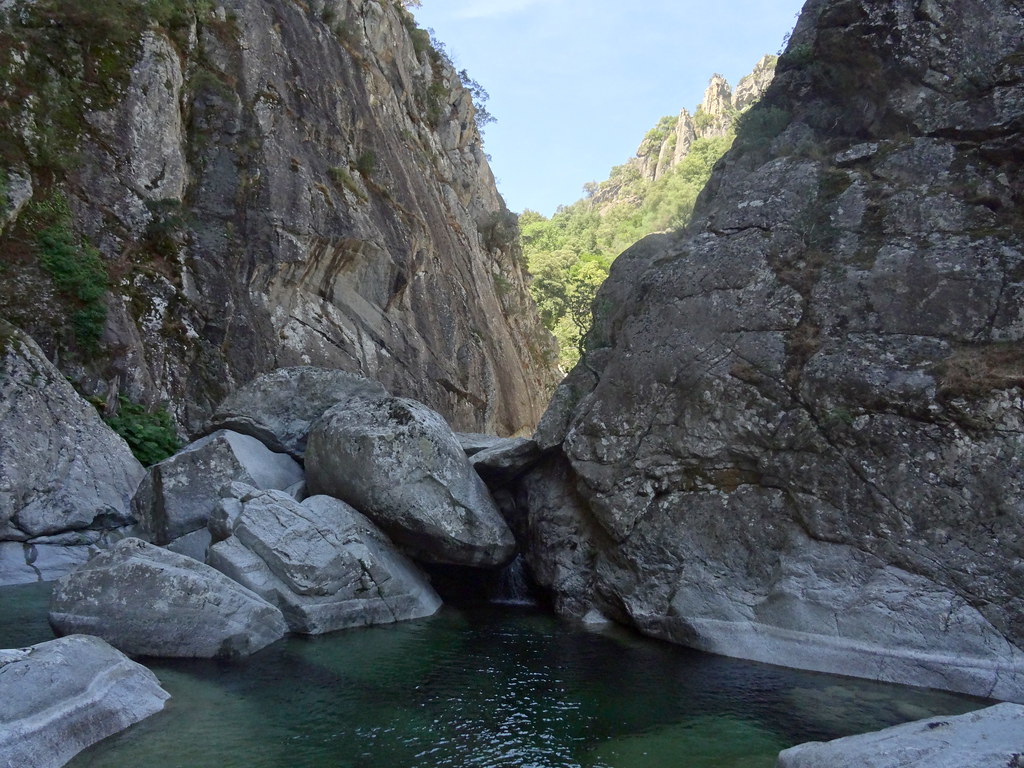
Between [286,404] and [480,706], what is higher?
[286,404]

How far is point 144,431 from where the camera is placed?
16.5 m

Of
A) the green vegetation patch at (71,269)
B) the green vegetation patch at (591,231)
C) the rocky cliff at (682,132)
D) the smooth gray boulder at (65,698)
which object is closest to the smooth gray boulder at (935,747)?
the smooth gray boulder at (65,698)

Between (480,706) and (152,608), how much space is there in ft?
12.7

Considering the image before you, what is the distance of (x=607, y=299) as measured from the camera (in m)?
15.0

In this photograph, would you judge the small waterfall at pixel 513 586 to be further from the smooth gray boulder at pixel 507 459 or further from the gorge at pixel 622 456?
the smooth gray boulder at pixel 507 459

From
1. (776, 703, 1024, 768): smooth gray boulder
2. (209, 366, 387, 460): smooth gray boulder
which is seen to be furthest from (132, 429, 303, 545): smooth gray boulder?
(776, 703, 1024, 768): smooth gray boulder

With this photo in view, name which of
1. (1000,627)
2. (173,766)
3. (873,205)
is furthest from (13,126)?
(1000,627)

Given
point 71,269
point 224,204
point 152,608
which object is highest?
point 224,204

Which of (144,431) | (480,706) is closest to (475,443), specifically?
(144,431)

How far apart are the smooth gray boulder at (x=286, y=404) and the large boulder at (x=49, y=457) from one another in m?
2.03

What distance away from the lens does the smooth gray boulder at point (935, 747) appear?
5.42 meters

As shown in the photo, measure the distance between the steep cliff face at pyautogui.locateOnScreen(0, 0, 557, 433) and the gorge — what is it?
0.12 m

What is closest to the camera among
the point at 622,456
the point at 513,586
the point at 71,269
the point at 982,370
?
the point at 982,370

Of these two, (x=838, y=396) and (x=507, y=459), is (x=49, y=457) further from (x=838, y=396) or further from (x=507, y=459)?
(x=838, y=396)
